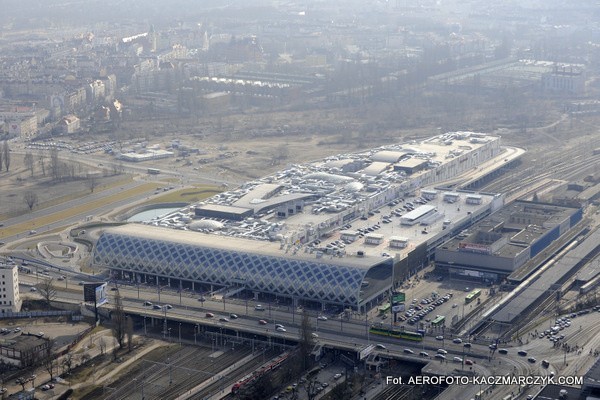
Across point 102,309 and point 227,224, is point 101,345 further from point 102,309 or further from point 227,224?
point 227,224

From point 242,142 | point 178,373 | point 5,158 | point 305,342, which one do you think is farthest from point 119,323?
point 242,142

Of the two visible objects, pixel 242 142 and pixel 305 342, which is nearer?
pixel 305 342

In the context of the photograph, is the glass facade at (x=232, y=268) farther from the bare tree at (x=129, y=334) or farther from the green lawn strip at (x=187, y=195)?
the green lawn strip at (x=187, y=195)

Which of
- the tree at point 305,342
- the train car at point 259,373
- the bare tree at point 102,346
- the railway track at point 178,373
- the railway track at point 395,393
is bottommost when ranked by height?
the railway track at point 178,373

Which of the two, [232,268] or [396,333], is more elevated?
[232,268]

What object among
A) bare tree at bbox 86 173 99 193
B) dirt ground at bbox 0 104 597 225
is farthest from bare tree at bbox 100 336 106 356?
bare tree at bbox 86 173 99 193

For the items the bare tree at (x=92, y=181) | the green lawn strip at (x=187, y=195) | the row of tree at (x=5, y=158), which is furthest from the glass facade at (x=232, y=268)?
the row of tree at (x=5, y=158)

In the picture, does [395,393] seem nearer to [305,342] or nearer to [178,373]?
[305,342]
